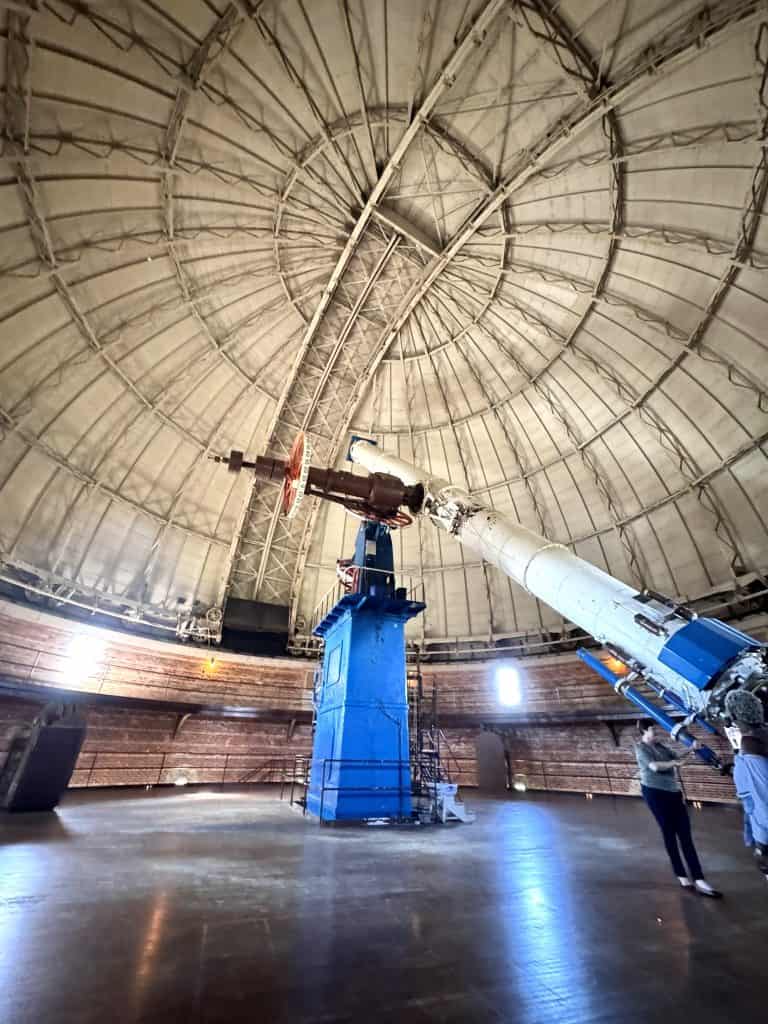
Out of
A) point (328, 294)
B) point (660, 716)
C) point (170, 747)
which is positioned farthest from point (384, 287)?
point (170, 747)

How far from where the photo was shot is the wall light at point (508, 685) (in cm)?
2080

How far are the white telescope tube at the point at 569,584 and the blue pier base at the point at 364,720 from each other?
331cm

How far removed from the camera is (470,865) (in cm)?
654

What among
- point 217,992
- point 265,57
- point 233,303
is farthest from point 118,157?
point 217,992

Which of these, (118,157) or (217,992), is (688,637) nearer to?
(217,992)

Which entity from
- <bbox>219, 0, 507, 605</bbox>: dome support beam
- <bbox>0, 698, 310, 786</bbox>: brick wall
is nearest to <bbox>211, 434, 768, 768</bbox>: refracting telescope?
<bbox>219, 0, 507, 605</bbox>: dome support beam

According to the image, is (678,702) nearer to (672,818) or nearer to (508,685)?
(672,818)

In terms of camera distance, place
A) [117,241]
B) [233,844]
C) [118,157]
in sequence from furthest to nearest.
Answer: [117,241] → [118,157] → [233,844]

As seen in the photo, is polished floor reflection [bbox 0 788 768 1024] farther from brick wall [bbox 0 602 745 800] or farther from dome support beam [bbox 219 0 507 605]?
dome support beam [bbox 219 0 507 605]

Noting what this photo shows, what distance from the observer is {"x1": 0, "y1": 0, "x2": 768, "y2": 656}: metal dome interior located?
424 inches

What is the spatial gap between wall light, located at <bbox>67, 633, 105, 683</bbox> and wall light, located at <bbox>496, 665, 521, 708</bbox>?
58.1ft

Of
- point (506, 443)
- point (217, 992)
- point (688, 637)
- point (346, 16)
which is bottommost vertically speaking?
point (217, 992)

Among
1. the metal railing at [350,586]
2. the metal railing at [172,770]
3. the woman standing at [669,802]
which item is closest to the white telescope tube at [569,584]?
the woman standing at [669,802]

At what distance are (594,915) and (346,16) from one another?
17841mm
